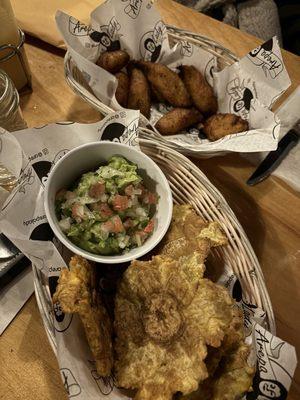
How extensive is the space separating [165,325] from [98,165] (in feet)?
1.70

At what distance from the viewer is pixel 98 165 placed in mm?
1238

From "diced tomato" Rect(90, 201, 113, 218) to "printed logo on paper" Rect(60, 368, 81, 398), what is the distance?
0.40m

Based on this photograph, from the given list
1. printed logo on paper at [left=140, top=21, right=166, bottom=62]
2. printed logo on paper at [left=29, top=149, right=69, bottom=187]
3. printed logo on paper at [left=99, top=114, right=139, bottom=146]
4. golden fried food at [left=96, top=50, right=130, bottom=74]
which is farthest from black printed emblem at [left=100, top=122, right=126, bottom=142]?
printed logo on paper at [left=140, top=21, right=166, bottom=62]

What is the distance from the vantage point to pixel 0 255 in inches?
45.1

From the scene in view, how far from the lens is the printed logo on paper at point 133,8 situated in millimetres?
1436

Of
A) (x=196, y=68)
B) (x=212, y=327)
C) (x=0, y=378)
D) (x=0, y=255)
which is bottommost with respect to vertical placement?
(x=0, y=378)

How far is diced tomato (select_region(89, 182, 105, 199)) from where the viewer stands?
1121 millimetres

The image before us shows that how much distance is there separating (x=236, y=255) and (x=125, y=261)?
12.0 inches

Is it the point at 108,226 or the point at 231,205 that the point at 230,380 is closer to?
the point at 108,226

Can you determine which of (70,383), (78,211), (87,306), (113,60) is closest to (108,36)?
(113,60)

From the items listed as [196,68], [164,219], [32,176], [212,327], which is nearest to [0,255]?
[32,176]

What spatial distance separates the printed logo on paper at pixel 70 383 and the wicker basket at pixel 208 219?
76 millimetres

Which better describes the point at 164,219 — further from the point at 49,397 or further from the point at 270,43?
the point at 270,43

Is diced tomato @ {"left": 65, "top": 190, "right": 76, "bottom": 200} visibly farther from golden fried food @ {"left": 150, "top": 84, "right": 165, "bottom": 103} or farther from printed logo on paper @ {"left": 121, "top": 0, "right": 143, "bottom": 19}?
printed logo on paper @ {"left": 121, "top": 0, "right": 143, "bottom": 19}
